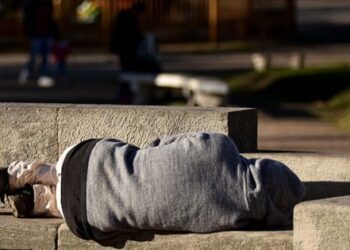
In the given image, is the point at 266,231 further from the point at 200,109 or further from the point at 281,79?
the point at 281,79

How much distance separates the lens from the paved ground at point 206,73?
49.1ft

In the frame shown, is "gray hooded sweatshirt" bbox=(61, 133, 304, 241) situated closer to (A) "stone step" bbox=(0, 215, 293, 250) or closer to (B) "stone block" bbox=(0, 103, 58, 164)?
A: (A) "stone step" bbox=(0, 215, 293, 250)

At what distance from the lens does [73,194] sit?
5934mm

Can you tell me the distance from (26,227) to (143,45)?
14090 mm

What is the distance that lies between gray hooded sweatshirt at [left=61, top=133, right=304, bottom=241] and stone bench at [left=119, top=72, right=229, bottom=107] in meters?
11.0

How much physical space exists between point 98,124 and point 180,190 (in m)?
1.10

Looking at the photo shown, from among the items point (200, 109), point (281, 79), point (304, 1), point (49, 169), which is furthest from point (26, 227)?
point (304, 1)

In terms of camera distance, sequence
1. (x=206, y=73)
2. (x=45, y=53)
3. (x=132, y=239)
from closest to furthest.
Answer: (x=132, y=239) < (x=45, y=53) < (x=206, y=73)

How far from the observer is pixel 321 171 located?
21.4 ft

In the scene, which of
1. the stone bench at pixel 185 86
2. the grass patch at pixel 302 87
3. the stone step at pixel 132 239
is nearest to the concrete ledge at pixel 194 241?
the stone step at pixel 132 239

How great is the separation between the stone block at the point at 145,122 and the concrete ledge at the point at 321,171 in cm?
22

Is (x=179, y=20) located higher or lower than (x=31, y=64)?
lower

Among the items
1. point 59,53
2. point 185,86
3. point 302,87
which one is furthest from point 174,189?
point 59,53

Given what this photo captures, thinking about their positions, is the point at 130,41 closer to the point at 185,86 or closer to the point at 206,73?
the point at 185,86
